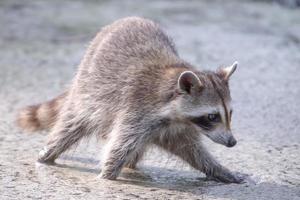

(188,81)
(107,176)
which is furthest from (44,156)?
(188,81)

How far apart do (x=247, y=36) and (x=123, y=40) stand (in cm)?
445

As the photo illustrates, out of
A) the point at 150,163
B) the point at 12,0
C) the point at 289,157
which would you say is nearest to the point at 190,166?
the point at 150,163

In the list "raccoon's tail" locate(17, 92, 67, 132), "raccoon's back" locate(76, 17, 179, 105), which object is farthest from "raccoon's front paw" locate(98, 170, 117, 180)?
"raccoon's tail" locate(17, 92, 67, 132)

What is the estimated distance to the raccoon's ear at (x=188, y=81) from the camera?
430cm

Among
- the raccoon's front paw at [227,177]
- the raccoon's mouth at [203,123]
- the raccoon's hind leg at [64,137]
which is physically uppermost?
the raccoon's mouth at [203,123]

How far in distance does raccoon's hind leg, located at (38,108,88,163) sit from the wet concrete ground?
0.29 ft

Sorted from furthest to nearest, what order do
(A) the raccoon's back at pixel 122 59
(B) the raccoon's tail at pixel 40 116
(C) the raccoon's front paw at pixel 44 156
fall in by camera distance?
(B) the raccoon's tail at pixel 40 116
(C) the raccoon's front paw at pixel 44 156
(A) the raccoon's back at pixel 122 59

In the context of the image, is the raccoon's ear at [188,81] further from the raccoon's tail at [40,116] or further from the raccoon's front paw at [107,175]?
the raccoon's tail at [40,116]

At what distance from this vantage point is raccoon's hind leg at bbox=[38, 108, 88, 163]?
4.76 m

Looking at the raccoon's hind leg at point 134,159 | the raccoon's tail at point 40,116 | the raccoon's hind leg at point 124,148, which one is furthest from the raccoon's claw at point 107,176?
the raccoon's tail at point 40,116

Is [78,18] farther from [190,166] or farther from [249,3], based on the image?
[190,166]

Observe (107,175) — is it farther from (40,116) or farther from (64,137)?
(40,116)

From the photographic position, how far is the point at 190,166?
15.3ft

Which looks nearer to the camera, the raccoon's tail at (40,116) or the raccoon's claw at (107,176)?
the raccoon's claw at (107,176)
